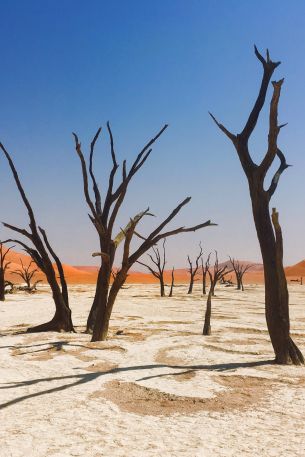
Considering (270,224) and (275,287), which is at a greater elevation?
(270,224)

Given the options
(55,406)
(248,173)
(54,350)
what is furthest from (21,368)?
(248,173)

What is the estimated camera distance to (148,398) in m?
4.12

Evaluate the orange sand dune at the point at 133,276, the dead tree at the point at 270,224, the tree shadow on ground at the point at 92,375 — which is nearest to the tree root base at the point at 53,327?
the tree shadow on ground at the point at 92,375

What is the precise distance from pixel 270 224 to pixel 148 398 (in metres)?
2.94

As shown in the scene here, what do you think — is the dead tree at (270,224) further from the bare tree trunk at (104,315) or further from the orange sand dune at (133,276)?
the orange sand dune at (133,276)

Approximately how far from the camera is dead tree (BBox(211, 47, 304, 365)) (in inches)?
224

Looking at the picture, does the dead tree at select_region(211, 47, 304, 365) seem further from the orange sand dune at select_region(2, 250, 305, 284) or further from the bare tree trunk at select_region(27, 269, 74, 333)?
the orange sand dune at select_region(2, 250, 305, 284)

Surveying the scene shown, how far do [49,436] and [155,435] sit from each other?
750mm

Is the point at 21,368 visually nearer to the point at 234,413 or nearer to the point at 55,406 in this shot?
the point at 55,406

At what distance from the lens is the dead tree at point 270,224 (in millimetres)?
5699

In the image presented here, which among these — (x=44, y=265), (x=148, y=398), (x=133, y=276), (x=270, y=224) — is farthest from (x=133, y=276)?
(x=148, y=398)

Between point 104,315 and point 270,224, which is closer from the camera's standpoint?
point 270,224

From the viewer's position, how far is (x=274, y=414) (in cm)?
367

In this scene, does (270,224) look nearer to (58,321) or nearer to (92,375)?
(92,375)
